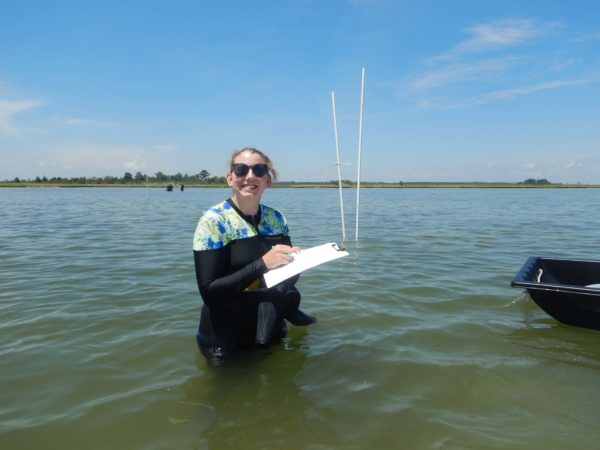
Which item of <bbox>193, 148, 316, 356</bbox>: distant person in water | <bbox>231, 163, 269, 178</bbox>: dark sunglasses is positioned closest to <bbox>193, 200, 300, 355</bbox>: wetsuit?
<bbox>193, 148, 316, 356</bbox>: distant person in water

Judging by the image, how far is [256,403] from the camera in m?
3.70

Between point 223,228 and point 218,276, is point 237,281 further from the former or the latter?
point 223,228

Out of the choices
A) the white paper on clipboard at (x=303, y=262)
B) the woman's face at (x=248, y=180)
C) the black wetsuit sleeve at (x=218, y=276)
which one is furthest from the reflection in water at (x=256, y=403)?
the woman's face at (x=248, y=180)

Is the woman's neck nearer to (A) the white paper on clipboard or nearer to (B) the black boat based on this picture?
(A) the white paper on clipboard

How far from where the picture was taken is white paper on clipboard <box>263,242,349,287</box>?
371cm

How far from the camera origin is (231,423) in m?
3.40

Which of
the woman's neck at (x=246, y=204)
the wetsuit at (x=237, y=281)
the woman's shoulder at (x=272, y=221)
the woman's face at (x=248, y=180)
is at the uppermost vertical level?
the woman's face at (x=248, y=180)

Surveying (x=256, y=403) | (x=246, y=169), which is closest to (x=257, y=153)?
(x=246, y=169)

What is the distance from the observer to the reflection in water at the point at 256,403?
320 cm

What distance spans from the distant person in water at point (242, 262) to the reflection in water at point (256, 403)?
0.85 feet

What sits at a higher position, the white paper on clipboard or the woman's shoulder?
the woman's shoulder

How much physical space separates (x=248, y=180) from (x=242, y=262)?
82 cm

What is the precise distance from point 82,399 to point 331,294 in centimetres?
455

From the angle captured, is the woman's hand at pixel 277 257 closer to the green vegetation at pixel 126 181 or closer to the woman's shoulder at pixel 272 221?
the woman's shoulder at pixel 272 221
